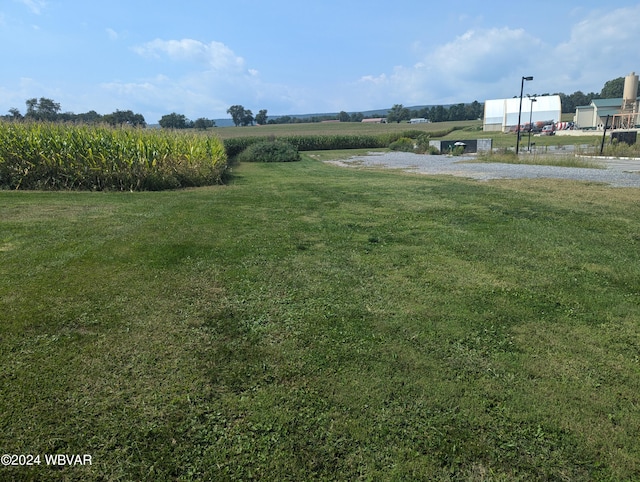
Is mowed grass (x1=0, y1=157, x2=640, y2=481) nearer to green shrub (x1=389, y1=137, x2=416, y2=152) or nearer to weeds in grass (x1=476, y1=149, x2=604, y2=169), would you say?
weeds in grass (x1=476, y1=149, x2=604, y2=169)

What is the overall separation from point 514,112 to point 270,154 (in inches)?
2304

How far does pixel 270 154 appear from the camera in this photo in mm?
27047

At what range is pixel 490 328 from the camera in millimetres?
3496

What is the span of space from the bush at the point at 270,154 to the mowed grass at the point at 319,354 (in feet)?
68.2

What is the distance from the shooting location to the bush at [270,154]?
2664cm

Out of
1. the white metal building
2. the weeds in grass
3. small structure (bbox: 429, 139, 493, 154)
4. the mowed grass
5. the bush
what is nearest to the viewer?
the mowed grass

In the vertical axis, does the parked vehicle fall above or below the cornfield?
above

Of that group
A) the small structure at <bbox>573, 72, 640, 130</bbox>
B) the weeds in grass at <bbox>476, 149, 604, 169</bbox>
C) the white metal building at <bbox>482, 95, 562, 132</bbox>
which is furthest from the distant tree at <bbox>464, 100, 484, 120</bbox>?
the weeds in grass at <bbox>476, 149, 604, 169</bbox>

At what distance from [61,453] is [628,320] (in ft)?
14.3

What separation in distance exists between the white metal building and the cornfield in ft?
227

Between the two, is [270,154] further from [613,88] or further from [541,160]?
[613,88]

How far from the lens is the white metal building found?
70375 mm

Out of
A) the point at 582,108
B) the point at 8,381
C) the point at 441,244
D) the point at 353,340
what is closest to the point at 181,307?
the point at 8,381

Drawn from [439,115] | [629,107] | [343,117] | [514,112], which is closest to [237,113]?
[343,117]
